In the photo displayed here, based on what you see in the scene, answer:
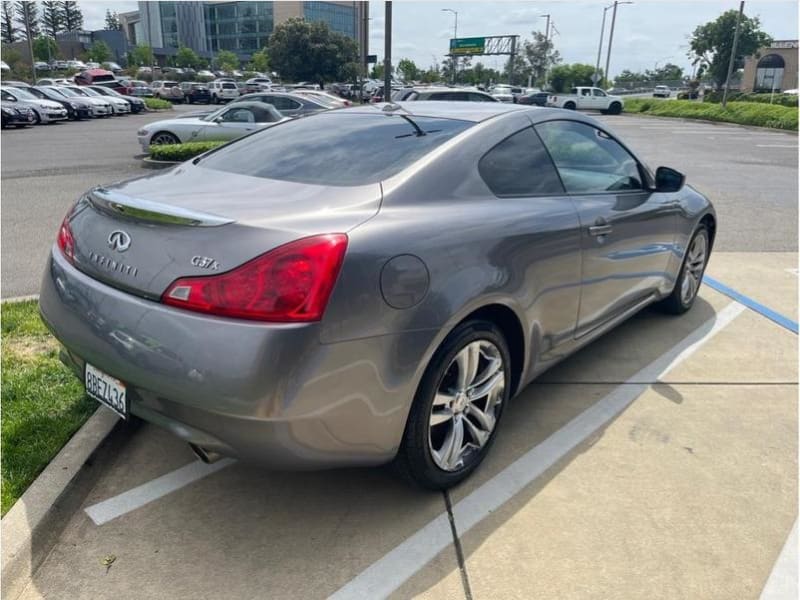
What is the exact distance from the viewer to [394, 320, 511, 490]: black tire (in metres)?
2.46

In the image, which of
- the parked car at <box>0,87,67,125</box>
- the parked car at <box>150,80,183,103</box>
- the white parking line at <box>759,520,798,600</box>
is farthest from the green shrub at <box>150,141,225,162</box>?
the parked car at <box>150,80,183,103</box>

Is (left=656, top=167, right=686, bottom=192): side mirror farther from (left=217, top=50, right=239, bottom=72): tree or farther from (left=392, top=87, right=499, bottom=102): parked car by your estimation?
(left=217, top=50, right=239, bottom=72): tree

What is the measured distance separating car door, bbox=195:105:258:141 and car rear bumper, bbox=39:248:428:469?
12065mm

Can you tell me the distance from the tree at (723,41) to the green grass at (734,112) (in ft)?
49.9

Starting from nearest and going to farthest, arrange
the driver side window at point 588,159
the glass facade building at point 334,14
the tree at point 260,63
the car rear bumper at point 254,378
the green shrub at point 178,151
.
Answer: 1. the car rear bumper at point 254,378
2. the driver side window at point 588,159
3. the green shrub at point 178,151
4. the tree at point 260,63
5. the glass facade building at point 334,14

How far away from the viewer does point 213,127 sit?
13.9 m

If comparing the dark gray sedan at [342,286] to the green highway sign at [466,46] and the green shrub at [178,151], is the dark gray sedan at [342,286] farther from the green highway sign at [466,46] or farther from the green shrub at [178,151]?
the green highway sign at [466,46]

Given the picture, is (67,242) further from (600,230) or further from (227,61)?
(227,61)

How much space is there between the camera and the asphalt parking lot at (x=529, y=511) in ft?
7.62

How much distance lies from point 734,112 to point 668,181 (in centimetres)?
3323

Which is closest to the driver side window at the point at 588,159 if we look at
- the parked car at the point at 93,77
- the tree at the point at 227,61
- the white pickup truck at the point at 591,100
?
the white pickup truck at the point at 591,100

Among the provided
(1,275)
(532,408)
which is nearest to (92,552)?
(532,408)

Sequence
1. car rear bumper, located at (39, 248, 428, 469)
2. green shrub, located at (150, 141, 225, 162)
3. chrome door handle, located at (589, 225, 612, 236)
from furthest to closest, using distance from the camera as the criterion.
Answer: green shrub, located at (150, 141, 225, 162) → chrome door handle, located at (589, 225, 612, 236) → car rear bumper, located at (39, 248, 428, 469)

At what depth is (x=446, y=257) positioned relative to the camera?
96.5 inches
